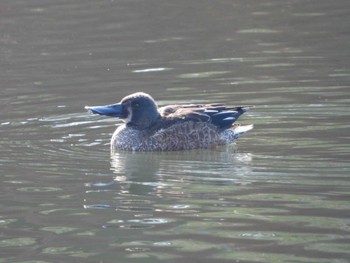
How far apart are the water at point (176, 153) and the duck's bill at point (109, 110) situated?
334 millimetres

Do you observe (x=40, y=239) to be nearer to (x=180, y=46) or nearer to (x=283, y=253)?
(x=283, y=253)

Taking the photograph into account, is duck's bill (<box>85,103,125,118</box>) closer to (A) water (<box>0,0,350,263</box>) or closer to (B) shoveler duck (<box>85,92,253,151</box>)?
(B) shoveler duck (<box>85,92,253,151</box>)

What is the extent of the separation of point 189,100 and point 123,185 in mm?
3873

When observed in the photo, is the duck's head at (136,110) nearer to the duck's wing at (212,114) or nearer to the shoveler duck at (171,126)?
the shoveler duck at (171,126)

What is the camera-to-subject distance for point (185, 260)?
8.06 meters

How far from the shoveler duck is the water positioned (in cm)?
16

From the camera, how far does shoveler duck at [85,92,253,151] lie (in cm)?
1234

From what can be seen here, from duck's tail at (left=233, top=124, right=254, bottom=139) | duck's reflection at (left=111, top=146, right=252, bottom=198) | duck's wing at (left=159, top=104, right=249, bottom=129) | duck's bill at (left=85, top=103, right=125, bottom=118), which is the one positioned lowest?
duck's reflection at (left=111, top=146, right=252, bottom=198)

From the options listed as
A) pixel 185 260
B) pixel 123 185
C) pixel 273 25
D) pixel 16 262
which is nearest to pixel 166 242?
pixel 185 260

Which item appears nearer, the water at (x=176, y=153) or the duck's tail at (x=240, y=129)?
the water at (x=176, y=153)

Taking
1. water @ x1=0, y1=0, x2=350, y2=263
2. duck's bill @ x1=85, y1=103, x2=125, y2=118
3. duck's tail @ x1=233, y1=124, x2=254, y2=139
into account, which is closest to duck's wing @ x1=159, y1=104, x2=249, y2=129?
duck's tail @ x1=233, y1=124, x2=254, y2=139

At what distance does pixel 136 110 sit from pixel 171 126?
45cm

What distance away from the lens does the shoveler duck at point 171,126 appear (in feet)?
40.5

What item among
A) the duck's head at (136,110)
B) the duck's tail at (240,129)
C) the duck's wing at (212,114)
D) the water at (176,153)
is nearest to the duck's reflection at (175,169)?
the water at (176,153)
